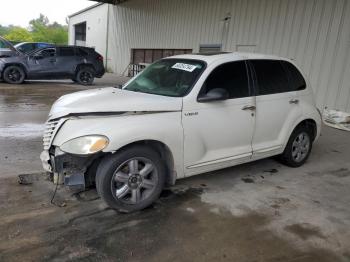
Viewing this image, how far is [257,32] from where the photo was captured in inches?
478

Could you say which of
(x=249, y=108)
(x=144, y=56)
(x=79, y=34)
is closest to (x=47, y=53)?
(x=144, y=56)

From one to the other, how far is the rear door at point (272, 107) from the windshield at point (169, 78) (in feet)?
3.04

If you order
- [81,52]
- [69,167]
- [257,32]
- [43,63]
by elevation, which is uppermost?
[257,32]

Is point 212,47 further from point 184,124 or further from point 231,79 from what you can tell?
point 184,124

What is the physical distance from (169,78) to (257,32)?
857 cm

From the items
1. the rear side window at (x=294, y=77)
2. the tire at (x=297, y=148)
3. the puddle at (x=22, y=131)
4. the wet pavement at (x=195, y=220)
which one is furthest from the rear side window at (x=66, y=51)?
the tire at (x=297, y=148)

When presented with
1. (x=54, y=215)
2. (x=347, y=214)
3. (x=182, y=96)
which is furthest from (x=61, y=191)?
(x=347, y=214)

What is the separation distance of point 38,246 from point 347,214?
10.9 feet

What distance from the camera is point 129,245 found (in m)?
3.21

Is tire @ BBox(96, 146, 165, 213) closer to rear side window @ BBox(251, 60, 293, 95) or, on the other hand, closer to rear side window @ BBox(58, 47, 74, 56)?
rear side window @ BBox(251, 60, 293, 95)

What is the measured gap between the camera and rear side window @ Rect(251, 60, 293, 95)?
4.80 m

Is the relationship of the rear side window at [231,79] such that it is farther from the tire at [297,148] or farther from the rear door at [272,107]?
the tire at [297,148]

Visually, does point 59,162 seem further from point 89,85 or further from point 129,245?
point 89,85

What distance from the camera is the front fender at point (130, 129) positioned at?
137 inches
